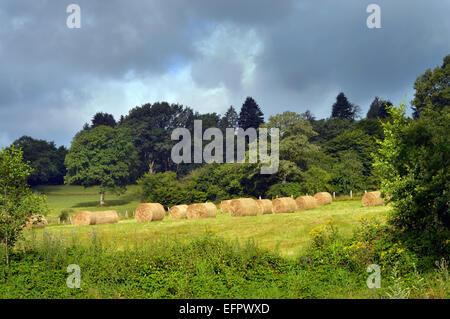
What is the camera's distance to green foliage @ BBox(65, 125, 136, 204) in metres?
71.1

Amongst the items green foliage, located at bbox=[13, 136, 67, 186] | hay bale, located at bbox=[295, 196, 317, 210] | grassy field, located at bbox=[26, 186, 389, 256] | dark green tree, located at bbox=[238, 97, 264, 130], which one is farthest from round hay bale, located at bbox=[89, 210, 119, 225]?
dark green tree, located at bbox=[238, 97, 264, 130]

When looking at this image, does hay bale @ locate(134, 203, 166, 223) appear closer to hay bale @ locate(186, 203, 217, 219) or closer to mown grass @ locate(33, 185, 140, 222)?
hay bale @ locate(186, 203, 217, 219)

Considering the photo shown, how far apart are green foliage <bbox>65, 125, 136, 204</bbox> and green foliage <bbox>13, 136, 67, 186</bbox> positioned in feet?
64.8

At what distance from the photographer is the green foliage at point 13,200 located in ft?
42.9

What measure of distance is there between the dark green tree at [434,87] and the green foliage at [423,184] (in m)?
50.2

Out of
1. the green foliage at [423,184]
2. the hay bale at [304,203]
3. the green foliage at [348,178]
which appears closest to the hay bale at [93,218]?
the hay bale at [304,203]

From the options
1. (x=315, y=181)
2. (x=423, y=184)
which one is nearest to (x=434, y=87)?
(x=315, y=181)

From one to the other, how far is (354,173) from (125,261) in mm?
49031

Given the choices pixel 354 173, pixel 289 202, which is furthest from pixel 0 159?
pixel 354 173

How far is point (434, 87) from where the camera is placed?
2360 inches

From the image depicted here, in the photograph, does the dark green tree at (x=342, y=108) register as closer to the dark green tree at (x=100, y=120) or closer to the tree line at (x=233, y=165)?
the tree line at (x=233, y=165)

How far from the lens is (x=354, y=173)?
56.7 meters

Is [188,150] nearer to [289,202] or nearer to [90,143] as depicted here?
[90,143]

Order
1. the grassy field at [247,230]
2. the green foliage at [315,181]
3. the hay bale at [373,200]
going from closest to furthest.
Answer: the grassy field at [247,230], the hay bale at [373,200], the green foliage at [315,181]
